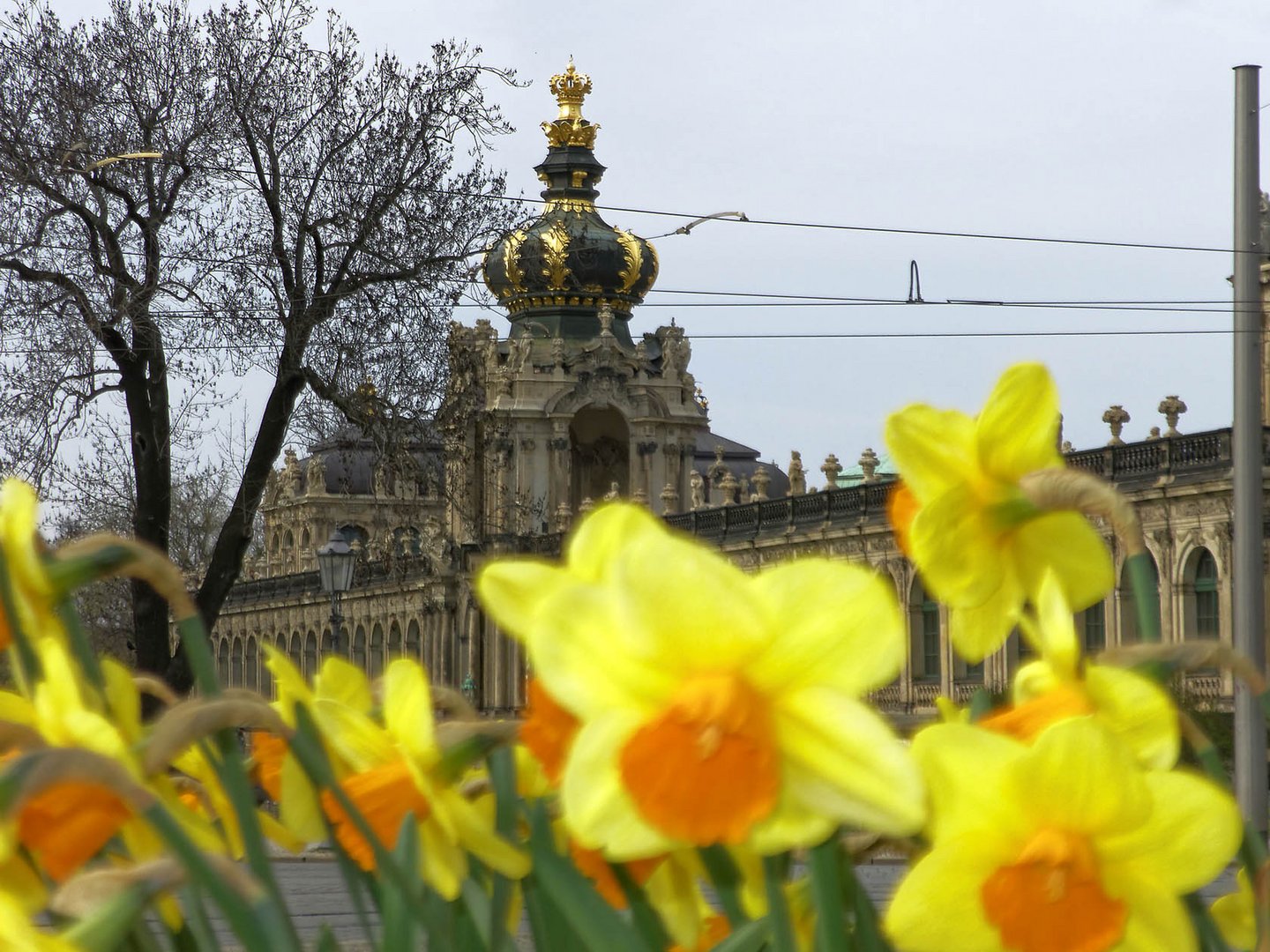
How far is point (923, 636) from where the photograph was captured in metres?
43.3

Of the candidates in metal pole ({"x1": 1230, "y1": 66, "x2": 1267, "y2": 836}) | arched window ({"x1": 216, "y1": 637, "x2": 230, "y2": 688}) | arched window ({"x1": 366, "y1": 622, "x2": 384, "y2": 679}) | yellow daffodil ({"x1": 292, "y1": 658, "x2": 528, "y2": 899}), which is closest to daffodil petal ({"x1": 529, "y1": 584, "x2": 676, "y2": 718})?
yellow daffodil ({"x1": 292, "y1": 658, "x2": 528, "y2": 899})

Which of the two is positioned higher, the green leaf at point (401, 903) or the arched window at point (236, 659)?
the green leaf at point (401, 903)

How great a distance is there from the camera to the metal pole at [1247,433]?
39.0 ft

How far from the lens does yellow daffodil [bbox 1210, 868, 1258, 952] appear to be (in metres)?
1.75

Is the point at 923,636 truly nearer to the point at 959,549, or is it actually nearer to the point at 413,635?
the point at 413,635

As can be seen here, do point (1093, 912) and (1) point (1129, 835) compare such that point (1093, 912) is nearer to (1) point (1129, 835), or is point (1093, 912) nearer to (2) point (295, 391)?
(1) point (1129, 835)

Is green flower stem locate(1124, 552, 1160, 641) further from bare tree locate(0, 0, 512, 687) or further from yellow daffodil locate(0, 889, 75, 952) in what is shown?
bare tree locate(0, 0, 512, 687)

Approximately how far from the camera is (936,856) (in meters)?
1.24

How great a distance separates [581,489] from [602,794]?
65143mm

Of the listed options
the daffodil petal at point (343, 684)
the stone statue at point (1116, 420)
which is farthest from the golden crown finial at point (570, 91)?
the daffodil petal at point (343, 684)

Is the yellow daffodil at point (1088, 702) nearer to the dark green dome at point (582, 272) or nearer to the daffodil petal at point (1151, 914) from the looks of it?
the daffodil petal at point (1151, 914)

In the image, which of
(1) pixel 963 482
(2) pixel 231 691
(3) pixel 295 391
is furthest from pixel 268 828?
(3) pixel 295 391

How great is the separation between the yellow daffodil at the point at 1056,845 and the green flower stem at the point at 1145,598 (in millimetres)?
257

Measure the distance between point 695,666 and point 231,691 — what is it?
0.48 m
